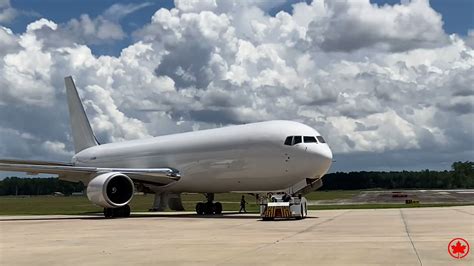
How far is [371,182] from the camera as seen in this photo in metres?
193

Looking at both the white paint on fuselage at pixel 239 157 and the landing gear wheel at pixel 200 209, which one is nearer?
the white paint on fuselage at pixel 239 157

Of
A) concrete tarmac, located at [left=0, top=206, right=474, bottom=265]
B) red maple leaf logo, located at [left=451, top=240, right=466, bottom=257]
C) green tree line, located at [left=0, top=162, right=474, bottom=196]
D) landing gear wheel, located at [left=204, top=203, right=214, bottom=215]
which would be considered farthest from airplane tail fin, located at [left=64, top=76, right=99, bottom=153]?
green tree line, located at [left=0, top=162, right=474, bottom=196]

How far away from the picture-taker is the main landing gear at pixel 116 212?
3259cm

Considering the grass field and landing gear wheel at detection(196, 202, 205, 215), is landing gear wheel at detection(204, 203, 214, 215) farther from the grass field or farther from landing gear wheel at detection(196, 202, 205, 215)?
the grass field

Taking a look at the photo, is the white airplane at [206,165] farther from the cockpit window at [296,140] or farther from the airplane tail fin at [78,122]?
the airplane tail fin at [78,122]

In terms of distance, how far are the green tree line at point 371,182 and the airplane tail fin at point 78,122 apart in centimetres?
12566

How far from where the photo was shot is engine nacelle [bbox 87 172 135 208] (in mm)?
30925

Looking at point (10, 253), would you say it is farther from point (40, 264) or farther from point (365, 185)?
point (365, 185)

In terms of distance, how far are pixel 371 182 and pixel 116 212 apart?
167 m

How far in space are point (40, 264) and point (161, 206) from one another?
2594cm

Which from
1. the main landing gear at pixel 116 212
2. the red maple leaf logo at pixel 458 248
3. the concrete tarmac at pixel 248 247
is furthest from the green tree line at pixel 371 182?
the red maple leaf logo at pixel 458 248

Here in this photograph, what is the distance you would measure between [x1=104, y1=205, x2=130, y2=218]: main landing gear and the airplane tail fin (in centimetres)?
1345

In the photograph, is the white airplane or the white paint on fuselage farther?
the white airplane

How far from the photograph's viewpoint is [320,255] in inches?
484
